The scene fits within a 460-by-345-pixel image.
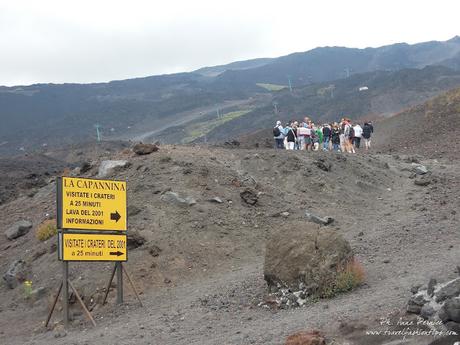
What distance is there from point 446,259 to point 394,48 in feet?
542

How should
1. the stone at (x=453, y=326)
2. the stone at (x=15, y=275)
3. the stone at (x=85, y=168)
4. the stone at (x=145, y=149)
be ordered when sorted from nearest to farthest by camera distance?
1. the stone at (x=453, y=326)
2. the stone at (x=15, y=275)
3. the stone at (x=145, y=149)
4. the stone at (x=85, y=168)

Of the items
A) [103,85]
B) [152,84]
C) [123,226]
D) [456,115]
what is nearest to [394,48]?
[152,84]

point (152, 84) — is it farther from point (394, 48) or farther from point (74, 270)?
point (74, 270)

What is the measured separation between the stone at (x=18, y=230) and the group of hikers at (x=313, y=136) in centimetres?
1180

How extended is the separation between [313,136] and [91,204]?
1743cm

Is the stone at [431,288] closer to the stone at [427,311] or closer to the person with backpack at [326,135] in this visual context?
the stone at [427,311]

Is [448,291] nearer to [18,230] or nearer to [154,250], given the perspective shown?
[154,250]

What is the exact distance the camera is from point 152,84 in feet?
505

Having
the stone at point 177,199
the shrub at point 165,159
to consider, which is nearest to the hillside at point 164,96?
the shrub at point 165,159

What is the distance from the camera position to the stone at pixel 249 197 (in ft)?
65.7

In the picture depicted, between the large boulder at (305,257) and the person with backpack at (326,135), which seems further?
the person with backpack at (326,135)

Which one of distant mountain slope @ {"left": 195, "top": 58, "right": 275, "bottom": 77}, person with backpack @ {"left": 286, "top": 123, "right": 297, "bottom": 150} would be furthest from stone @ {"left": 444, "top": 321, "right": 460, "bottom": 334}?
distant mountain slope @ {"left": 195, "top": 58, "right": 275, "bottom": 77}

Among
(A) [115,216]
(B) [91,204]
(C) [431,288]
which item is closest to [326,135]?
(A) [115,216]

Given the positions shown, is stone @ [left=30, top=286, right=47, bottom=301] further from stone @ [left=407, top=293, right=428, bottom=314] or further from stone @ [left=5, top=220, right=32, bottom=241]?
stone @ [left=407, top=293, right=428, bottom=314]
